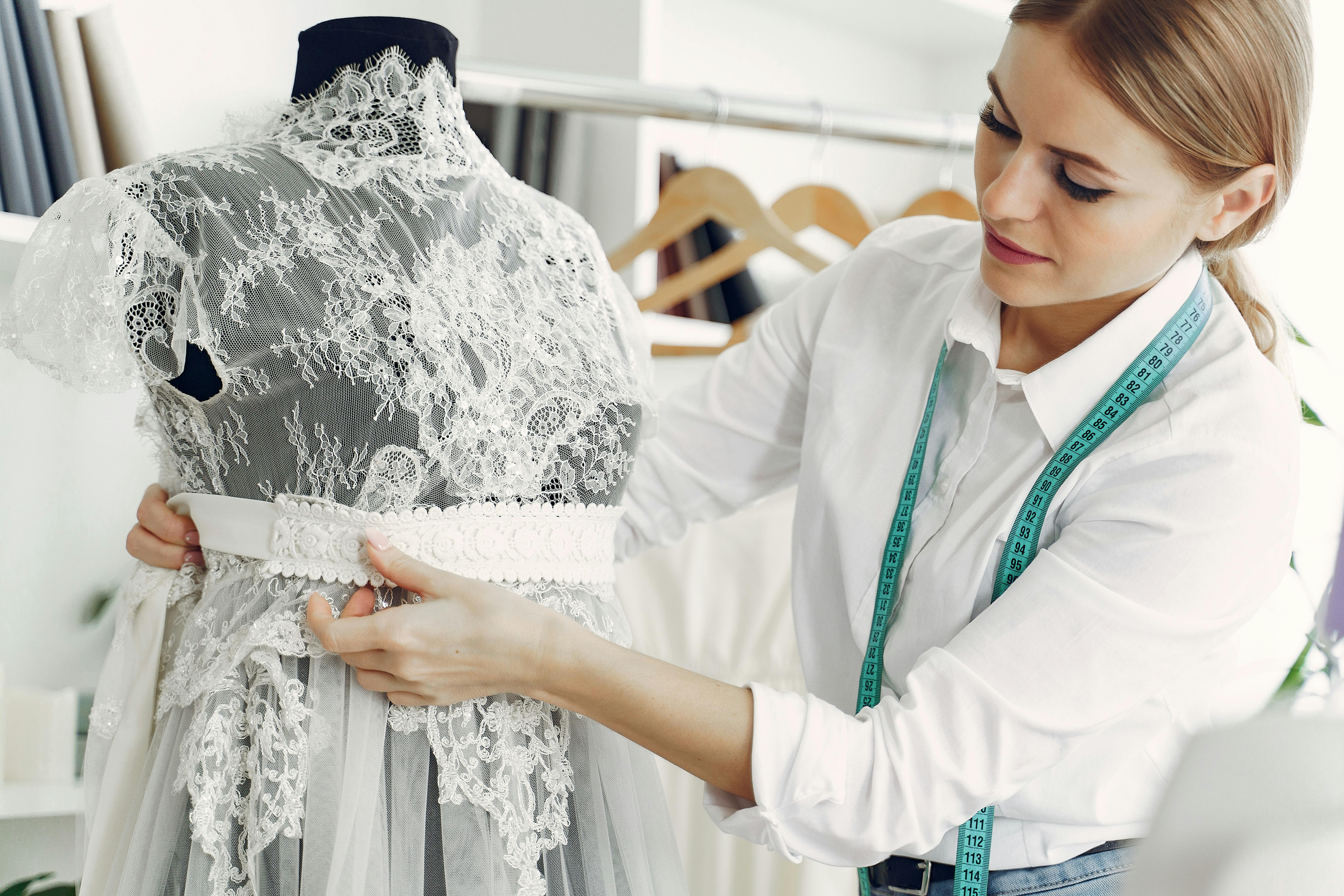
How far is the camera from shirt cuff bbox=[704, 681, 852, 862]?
0.78 metres

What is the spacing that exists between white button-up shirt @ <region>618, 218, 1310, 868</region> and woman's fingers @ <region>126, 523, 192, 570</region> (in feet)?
1.43

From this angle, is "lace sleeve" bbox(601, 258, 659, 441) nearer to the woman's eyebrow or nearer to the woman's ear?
the woman's eyebrow

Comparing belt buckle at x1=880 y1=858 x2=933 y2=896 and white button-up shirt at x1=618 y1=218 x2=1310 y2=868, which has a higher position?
white button-up shirt at x1=618 y1=218 x2=1310 y2=868

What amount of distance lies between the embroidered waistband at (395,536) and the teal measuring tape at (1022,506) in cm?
30

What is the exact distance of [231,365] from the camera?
0.72 meters

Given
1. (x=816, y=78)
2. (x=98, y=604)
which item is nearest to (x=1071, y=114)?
(x=98, y=604)

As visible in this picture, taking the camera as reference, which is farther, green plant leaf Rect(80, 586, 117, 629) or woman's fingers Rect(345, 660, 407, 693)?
green plant leaf Rect(80, 586, 117, 629)

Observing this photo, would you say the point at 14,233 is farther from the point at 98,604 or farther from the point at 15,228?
the point at 98,604

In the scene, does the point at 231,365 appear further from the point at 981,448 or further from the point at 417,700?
the point at 981,448

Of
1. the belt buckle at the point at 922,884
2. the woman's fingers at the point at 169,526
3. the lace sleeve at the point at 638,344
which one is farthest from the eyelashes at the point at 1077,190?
the woman's fingers at the point at 169,526

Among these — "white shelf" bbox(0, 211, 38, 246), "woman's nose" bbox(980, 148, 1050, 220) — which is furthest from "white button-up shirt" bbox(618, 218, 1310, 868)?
"white shelf" bbox(0, 211, 38, 246)

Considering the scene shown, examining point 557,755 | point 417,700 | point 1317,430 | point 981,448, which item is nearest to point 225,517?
point 417,700

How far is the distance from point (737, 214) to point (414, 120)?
831 millimetres

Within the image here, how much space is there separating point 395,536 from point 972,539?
0.48m
